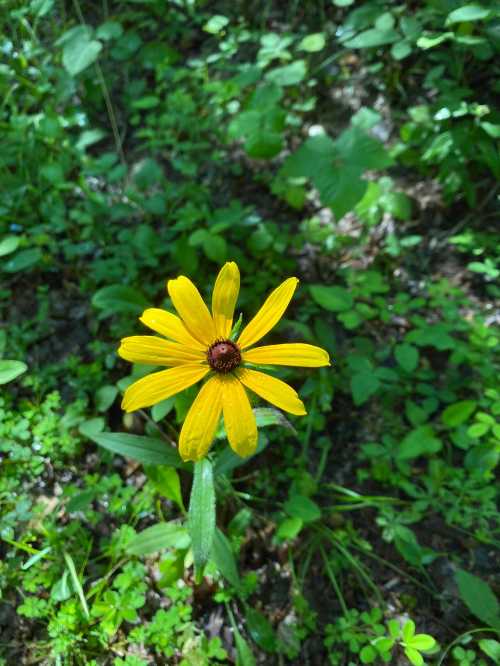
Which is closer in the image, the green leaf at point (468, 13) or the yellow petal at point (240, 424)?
the yellow petal at point (240, 424)

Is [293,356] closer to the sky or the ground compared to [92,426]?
closer to the sky

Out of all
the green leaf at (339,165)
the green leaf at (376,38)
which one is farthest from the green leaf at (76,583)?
the green leaf at (376,38)

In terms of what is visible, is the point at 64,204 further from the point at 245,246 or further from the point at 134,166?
the point at 245,246

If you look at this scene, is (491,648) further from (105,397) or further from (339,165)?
(339,165)

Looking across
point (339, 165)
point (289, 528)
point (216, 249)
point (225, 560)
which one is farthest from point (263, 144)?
point (225, 560)

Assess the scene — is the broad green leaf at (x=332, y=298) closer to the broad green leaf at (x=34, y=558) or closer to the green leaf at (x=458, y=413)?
the green leaf at (x=458, y=413)

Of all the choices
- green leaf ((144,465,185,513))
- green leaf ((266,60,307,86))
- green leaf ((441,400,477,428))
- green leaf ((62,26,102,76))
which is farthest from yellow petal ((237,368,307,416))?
green leaf ((62,26,102,76))

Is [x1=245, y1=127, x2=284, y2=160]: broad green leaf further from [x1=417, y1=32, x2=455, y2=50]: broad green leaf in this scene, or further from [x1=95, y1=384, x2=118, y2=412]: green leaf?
[x1=95, y1=384, x2=118, y2=412]: green leaf
